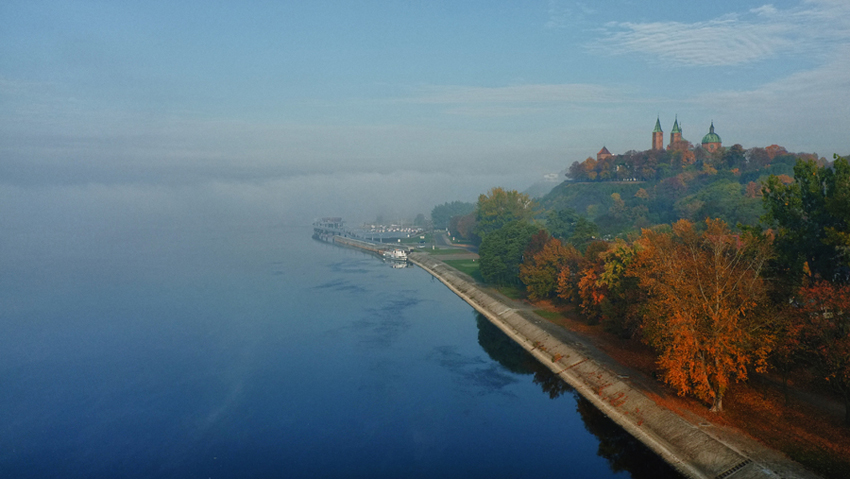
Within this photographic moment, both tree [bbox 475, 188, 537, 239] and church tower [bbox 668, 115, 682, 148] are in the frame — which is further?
church tower [bbox 668, 115, 682, 148]

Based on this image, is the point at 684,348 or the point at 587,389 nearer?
the point at 684,348

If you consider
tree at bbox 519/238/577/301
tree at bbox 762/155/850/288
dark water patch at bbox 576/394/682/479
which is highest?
tree at bbox 762/155/850/288

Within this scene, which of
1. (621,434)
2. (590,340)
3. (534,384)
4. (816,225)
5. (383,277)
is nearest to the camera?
(621,434)

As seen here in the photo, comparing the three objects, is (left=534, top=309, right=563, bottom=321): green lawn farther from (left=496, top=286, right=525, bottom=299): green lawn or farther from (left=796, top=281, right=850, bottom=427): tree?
(left=796, top=281, right=850, bottom=427): tree

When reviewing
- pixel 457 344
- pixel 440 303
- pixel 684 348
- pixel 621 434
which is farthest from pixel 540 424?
pixel 440 303

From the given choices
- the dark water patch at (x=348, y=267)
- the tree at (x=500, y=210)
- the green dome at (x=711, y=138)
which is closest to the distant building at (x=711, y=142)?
the green dome at (x=711, y=138)

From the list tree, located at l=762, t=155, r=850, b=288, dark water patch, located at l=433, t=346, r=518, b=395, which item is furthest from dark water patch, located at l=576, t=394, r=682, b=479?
tree, located at l=762, t=155, r=850, b=288

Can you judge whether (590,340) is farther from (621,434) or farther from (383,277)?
(383,277)
